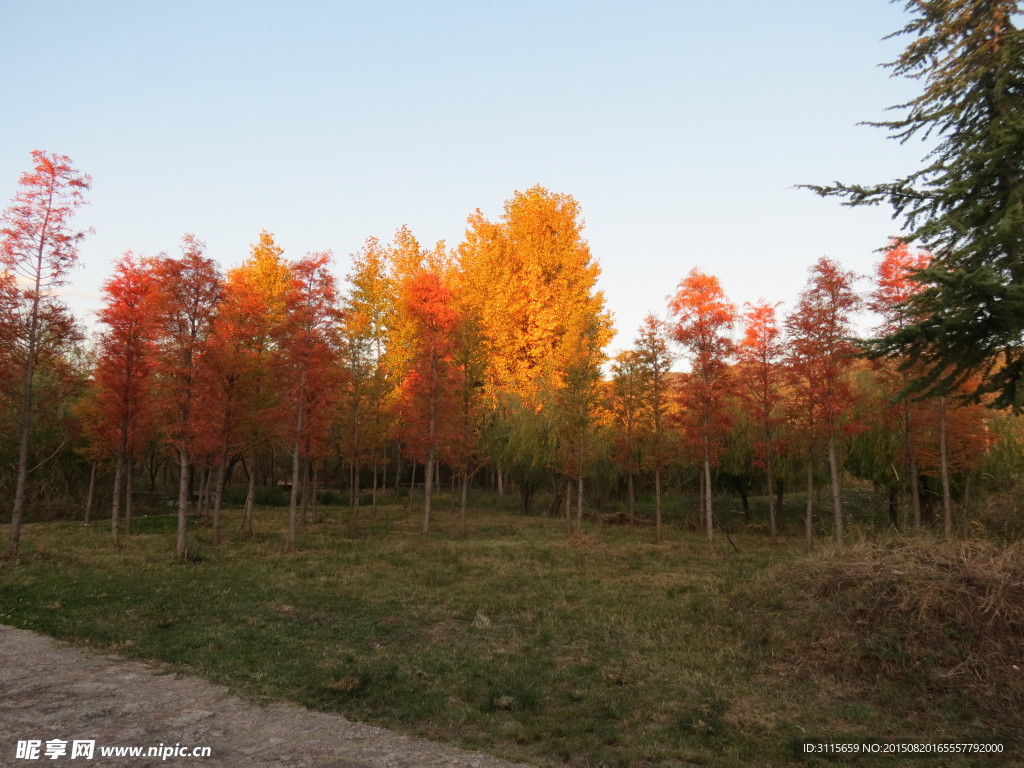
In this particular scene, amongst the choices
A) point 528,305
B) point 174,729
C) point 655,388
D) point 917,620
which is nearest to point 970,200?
point 917,620

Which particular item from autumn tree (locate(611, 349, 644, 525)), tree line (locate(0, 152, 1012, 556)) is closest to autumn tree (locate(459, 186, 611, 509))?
tree line (locate(0, 152, 1012, 556))

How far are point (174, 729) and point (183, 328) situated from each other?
14653mm

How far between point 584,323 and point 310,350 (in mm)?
12565

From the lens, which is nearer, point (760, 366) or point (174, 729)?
point (174, 729)

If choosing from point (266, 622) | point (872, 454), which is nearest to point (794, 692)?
point (266, 622)

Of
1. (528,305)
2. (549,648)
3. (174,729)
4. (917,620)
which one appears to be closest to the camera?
(174,729)

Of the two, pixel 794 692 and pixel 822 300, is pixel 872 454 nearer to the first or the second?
pixel 822 300

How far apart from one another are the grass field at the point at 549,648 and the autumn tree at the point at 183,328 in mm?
3924

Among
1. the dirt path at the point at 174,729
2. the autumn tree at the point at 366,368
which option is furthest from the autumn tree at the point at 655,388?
the dirt path at the point at 174,729

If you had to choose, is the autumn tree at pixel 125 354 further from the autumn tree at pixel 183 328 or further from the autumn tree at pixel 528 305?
the autumn tree at pixel 528 305

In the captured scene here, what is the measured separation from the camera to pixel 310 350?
20.0 meters

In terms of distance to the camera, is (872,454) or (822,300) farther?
(872,454)

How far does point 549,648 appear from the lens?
9.85 metres

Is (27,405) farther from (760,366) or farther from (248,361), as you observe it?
(760,366)
